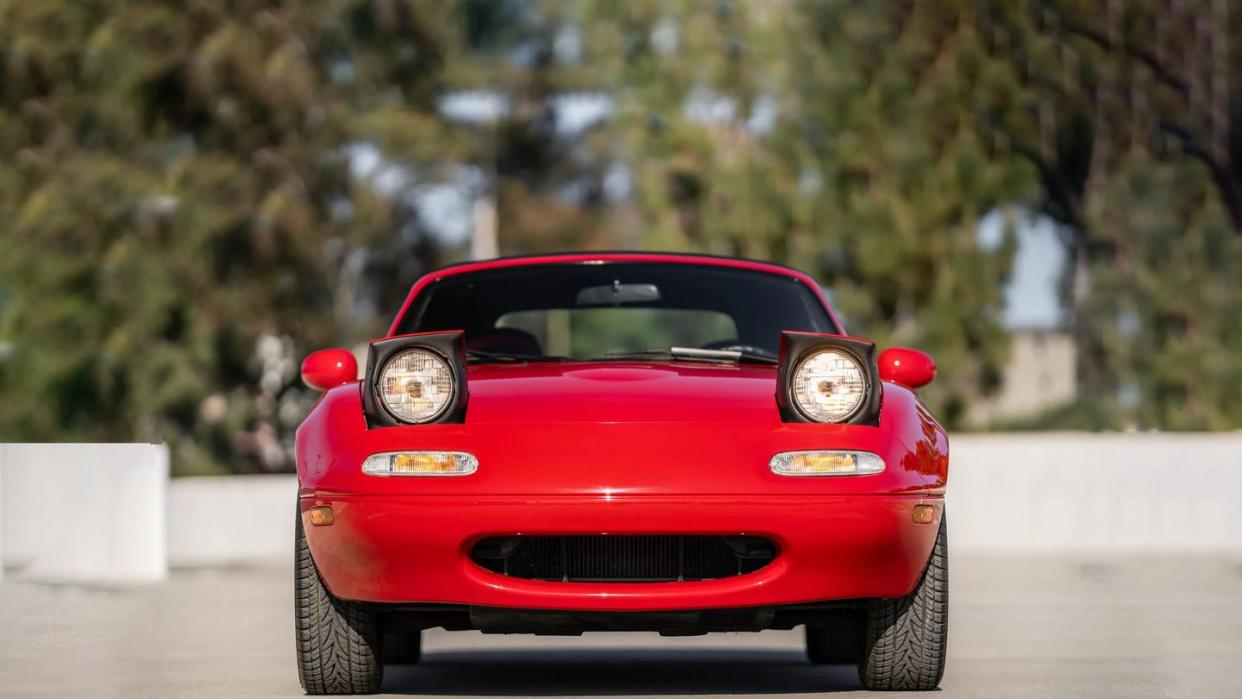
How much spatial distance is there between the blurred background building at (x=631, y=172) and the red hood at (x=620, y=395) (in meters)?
27.9

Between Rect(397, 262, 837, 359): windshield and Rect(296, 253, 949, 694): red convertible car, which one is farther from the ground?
Rect(397, 262, 837, 359): windshield

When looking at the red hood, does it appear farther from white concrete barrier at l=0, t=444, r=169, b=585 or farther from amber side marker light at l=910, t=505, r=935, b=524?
white concrete barrier at l=0, t=444, r=169, b=585

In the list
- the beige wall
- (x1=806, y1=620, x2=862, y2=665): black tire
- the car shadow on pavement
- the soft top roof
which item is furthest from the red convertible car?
the beige wall

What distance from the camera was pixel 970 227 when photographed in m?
38.1

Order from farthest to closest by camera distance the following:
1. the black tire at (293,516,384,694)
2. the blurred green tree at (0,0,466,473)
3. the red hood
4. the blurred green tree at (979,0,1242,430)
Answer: the blurred green tree at (0,0,466,473), the blurred green tree at (979,0,1242,430), the black tire at (293,516,384,694), the red hood

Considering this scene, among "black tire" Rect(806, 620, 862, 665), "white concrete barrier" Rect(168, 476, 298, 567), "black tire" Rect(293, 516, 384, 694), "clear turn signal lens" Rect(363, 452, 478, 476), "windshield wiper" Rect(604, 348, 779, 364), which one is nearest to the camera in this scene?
"clear turn signal lens" Rect(363, 452, 478, 476)

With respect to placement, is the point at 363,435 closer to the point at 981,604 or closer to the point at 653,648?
the point at 653,648

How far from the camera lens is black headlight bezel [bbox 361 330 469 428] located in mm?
6082

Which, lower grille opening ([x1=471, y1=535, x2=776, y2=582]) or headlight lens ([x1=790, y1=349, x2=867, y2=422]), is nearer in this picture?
lower grille opening ([x1=471, y1=535, x2=776, y2=582])

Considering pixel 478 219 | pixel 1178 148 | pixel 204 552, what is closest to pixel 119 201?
pixel 478 219

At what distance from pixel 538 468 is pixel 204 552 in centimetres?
1253

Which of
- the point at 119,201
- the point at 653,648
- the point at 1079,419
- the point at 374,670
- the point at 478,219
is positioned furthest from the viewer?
the point at 478,219

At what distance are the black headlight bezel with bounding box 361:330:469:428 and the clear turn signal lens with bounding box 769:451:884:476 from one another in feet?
2.97

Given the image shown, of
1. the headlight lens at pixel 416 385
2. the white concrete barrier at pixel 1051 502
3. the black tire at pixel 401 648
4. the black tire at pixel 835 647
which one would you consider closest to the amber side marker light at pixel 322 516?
the headlight lens at pixel 416 385
